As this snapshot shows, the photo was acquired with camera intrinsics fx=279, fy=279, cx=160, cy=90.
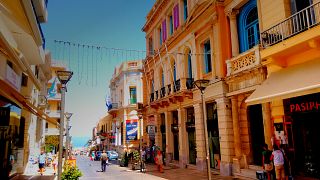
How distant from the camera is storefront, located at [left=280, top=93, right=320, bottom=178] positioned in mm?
9773

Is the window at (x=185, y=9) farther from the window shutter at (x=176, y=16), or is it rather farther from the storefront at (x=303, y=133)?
the storefront at (x=303, y=133)

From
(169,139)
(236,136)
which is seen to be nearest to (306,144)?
(236,136)

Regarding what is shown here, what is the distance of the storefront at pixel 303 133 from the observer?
9.77 m

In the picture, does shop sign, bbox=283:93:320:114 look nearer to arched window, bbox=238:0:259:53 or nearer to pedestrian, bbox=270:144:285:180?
pedestrian, bbox=270:144:285:180

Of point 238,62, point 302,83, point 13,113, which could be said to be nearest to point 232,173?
point 238,62

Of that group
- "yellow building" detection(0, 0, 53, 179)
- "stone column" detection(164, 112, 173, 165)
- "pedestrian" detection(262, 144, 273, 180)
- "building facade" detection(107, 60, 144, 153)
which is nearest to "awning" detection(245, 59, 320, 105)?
"pedestrian" detection(262, 144, 273, 180)

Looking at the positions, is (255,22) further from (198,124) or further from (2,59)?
(2,59)

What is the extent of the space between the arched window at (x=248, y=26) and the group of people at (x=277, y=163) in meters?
5.35

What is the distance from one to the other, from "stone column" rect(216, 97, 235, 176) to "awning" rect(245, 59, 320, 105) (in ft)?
13.6

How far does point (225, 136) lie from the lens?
1426cm

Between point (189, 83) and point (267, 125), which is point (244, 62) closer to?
point (267, 125)

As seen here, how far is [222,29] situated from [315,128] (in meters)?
7.20

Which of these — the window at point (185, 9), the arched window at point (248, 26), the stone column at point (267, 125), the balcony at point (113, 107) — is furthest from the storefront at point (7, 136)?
the balcony at point (113, 107)

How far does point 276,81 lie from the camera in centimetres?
991
